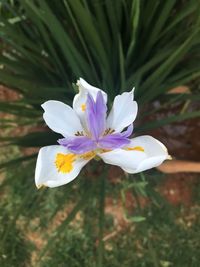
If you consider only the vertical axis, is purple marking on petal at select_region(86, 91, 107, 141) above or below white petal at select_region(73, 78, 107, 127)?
below

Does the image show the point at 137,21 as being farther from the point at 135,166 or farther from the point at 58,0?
the point at 135,166

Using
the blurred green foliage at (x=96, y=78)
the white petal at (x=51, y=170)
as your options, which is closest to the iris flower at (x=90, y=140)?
the white petal at (x=51, y=170)

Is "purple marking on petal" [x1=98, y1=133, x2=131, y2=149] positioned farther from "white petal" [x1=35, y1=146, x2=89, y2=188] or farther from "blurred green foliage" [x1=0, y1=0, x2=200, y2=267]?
"blurred green foliage" [x1=0, y1=0, x2=200, y2=267]

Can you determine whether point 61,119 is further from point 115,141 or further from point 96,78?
point 96,78

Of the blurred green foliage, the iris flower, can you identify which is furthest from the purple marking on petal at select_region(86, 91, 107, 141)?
the blurred green foliage

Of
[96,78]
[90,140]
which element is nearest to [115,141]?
[90,140]

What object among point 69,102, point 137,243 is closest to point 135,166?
point 69,102
